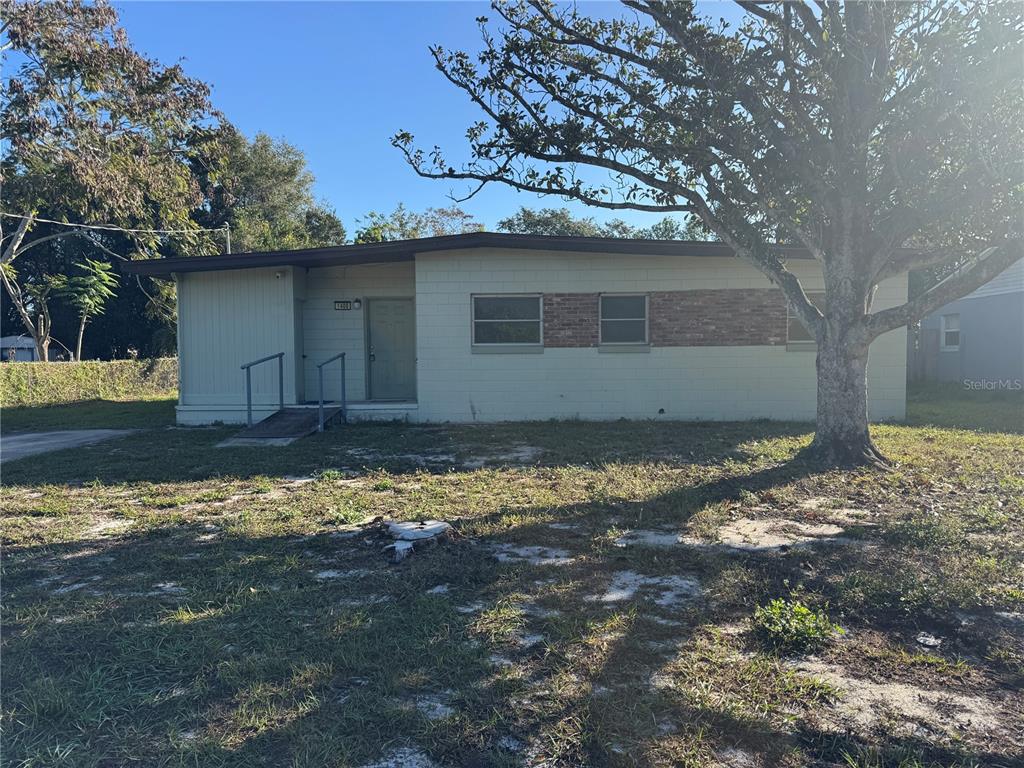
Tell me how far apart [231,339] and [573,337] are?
21.2ft

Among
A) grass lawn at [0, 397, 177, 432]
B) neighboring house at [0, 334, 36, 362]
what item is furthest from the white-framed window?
neighboring house at [0, 334, 36, 362]

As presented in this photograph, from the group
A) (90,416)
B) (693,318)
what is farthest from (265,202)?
(693,318)

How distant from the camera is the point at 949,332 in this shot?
18.8 meters

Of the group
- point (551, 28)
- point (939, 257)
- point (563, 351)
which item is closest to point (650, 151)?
point (551, 28)

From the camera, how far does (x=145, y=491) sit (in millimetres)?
6492

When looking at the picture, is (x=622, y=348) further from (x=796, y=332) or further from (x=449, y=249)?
(x=449, y=249)

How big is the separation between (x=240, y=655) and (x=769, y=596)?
2848mm

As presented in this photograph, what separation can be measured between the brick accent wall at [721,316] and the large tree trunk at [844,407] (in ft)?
13.2

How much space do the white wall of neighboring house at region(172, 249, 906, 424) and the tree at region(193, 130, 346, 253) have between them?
1397 cm

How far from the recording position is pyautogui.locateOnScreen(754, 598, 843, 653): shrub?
3061 millimetres

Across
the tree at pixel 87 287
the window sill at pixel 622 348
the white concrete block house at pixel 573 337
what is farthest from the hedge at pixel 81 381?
the window sill at pixel 622 348

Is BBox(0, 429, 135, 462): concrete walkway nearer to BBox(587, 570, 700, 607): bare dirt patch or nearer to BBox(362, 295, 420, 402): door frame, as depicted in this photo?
BBox(362, 295, 420, 402): door frame

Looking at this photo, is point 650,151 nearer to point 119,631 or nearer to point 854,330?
point 854,330

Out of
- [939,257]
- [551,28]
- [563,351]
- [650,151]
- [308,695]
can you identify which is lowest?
[308,695]
